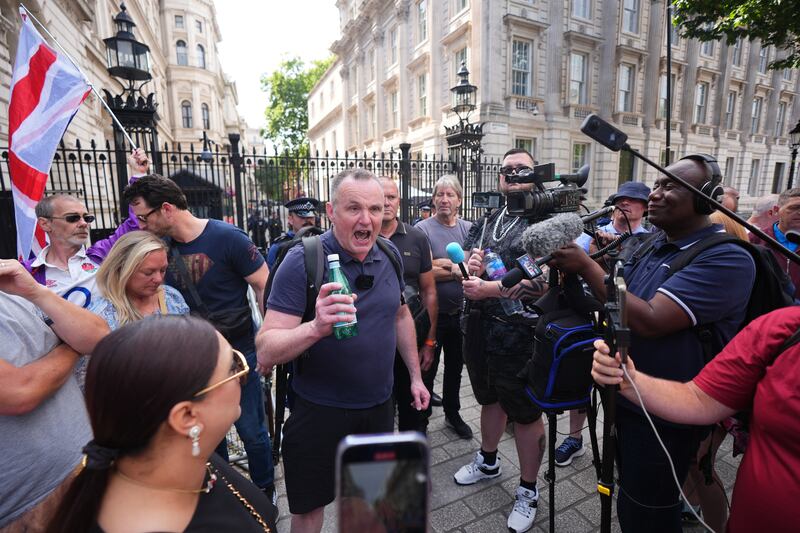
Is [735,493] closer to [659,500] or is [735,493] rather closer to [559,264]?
[659,500]

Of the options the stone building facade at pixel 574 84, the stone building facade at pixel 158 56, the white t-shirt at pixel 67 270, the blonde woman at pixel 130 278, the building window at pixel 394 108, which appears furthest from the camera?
the building window at pixel 394 108

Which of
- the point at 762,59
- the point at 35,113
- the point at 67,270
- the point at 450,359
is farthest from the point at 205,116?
the point at 762,59

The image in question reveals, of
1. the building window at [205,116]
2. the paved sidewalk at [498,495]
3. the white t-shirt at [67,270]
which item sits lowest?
the paved sidewalk at [498,495]

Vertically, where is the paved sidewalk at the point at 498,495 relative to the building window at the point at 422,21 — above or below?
below

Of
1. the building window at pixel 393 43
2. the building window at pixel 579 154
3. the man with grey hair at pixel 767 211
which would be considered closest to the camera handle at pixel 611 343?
the man with grey hair at pixel 767 211

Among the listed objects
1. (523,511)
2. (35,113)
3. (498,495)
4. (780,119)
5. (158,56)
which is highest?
(158,56)

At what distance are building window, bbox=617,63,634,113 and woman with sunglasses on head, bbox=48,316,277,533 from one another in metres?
24.9

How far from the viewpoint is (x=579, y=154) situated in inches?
804

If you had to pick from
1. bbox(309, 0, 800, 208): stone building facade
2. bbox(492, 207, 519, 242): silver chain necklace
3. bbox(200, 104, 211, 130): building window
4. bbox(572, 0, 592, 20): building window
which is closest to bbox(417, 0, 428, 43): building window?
bbox(309, 0, 800, 208): stone building facade

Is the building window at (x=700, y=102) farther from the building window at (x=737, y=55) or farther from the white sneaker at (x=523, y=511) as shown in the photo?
the white sneaker at (x=523, y=511)

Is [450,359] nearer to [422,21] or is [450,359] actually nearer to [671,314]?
[671,314]

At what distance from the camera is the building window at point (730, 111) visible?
84.6 ft

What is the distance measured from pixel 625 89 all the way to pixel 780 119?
17389 mm

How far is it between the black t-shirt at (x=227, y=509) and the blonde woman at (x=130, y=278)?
134 centimetres
